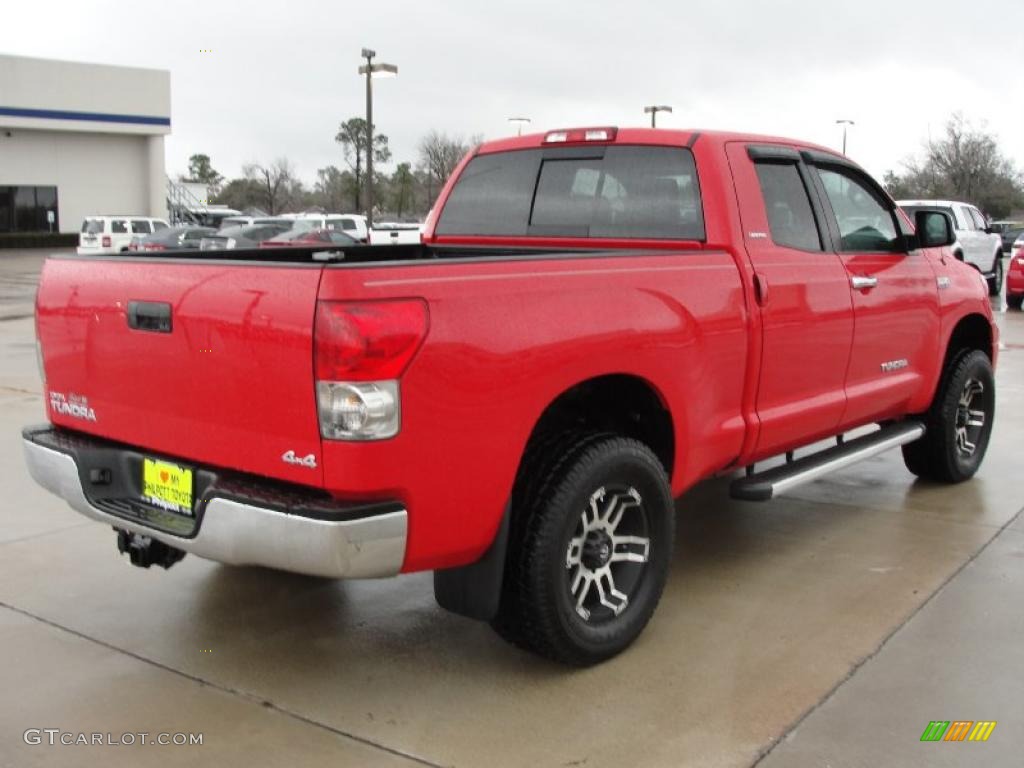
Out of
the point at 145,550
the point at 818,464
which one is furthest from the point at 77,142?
the point at 818,464

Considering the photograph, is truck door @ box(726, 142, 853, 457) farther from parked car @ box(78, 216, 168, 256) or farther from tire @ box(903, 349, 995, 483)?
parked car @ box(78, 216, 168, 256)

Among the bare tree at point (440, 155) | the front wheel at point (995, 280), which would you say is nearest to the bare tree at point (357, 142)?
the bare tree at point (440, 155)

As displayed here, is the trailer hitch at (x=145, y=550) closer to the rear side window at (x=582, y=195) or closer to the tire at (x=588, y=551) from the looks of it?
the tire at (x=588, y=551)

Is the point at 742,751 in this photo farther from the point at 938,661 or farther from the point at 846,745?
the point at 938,661

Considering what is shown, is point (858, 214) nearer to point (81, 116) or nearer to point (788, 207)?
point (788, 207)

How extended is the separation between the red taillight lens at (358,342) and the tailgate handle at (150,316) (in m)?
0.68

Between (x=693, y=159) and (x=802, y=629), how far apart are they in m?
2.00

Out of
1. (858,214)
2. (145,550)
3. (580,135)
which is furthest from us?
(858,214)

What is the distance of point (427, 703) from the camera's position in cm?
376

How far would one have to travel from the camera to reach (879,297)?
5480 mm

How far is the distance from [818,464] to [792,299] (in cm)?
86

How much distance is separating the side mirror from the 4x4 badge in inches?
154

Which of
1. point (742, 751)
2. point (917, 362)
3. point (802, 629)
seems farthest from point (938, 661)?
point (917, 362)

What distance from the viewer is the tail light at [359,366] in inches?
125
